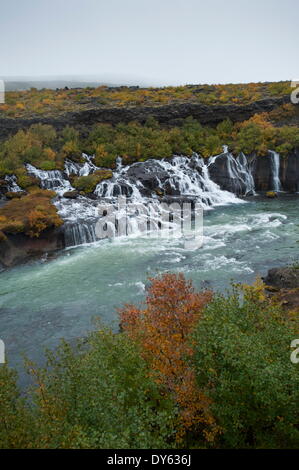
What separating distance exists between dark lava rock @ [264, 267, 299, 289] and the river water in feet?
6.24

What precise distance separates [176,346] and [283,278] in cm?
1545

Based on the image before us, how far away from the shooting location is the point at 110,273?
33.6 meters

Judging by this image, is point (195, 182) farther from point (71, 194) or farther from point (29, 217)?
point (29, 217)

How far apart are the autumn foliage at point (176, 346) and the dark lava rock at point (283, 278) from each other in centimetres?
1122

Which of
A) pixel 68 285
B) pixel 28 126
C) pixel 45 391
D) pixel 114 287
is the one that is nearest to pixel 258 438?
pixel 45 391

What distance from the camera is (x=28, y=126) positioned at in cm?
6944

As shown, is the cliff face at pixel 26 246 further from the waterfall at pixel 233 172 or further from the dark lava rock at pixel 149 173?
the waterfall at pixel 233 172

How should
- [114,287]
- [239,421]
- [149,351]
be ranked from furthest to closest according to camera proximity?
[114,287], [149,351], [239,421]

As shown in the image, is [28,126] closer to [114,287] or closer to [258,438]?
[114,287]

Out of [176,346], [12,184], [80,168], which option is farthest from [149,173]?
[176,346]

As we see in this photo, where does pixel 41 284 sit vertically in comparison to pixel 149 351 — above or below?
below

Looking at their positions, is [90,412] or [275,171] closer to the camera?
[90,412]
